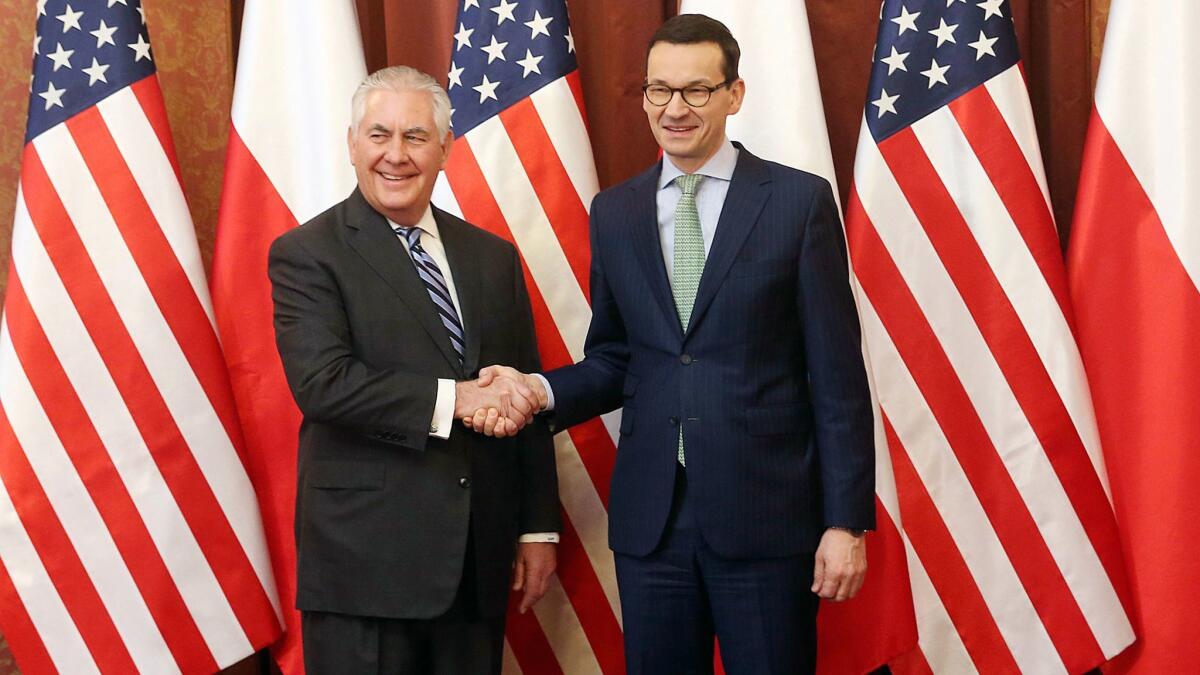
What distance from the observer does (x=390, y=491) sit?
2055 mm

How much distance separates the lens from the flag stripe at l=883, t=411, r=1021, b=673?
2.53 metres

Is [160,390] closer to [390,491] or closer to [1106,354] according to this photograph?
[390,491]

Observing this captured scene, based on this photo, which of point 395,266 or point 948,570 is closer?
point 395,266

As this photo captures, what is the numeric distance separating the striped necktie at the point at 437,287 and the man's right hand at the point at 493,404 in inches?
3.7

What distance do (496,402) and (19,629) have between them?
119cm

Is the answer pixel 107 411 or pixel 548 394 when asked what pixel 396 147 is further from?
pixel 107 411

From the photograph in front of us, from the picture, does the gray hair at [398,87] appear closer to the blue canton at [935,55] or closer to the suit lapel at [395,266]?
the suit lapel at [395,266]

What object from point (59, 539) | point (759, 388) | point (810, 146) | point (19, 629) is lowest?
point (19, 629)

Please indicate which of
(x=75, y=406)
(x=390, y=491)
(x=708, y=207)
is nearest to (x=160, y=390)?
(x=75, y=406)

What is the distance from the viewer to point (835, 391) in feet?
6.55

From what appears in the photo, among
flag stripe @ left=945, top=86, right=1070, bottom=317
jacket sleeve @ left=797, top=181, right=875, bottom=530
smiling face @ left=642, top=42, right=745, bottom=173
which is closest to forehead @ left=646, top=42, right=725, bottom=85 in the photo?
smiling face @ left=642, top=42, right=745, bottom=173

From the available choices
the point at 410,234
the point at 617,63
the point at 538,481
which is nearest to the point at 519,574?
the point at 538,481

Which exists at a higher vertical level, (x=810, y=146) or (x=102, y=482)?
(x=810, y=146)

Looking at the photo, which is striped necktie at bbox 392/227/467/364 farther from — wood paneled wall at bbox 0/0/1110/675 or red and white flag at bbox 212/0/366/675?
wood paneled wall at bbox 0/0/1110/675
